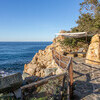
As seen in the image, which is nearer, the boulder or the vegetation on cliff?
the boulder

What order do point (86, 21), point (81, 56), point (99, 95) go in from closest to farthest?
1. point (99, 95)
2. point (81, 56)
3. point (86, 21)

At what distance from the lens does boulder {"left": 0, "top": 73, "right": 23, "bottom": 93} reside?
4320 mm

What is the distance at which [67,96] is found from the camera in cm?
307

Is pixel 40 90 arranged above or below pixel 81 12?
below

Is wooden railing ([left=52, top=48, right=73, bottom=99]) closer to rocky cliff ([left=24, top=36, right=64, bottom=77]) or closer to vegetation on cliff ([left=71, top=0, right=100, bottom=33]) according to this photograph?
rocky cliff ([left=24, top=36, right=64, bottom=77])

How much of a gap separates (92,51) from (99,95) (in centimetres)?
529

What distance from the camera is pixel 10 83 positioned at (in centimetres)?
452

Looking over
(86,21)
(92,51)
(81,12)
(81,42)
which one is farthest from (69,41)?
(92,51)

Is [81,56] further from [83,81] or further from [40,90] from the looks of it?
[40,90]

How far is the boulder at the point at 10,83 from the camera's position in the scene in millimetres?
4320

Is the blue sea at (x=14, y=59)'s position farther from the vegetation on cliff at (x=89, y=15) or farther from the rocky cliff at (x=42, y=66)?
the vegetation on cliff at (x=89, y=15)

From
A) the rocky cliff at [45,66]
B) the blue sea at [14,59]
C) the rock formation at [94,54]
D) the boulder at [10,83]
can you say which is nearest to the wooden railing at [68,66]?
the rocky cliff at [45,66]

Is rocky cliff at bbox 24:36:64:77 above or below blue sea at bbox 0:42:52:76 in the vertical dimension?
above

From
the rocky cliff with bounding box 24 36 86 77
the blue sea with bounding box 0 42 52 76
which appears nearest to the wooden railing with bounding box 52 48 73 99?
the rocky cliff with bounding box 24 36 86 77
